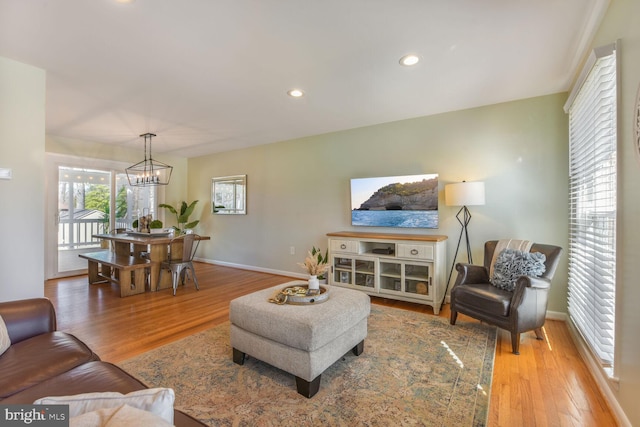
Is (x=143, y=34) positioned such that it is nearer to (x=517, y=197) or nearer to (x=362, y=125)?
(x=362, y=125)

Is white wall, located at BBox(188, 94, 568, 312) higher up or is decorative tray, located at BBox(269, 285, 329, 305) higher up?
white wall, located at BBox(188, 94, 568, 312)

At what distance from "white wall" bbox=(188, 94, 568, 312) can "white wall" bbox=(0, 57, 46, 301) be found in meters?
3.17

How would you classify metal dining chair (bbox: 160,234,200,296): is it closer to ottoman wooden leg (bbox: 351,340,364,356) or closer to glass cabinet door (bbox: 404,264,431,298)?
ottoman wooden leg (bbox: 351,340,364,356)

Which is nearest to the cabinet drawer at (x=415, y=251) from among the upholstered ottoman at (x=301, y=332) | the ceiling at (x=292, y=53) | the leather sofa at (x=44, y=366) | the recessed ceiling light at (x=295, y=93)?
the upholstered ottoman at (x=301, y=332)

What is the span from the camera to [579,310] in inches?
98.7

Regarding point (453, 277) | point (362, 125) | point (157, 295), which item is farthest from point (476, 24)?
point (157, 295)

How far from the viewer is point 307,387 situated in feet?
5.86

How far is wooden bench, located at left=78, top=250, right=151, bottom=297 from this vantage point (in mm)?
3906

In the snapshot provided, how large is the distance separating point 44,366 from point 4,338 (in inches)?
15.0

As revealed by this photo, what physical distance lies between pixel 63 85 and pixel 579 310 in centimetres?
536

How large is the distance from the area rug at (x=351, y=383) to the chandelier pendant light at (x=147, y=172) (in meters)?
3.33

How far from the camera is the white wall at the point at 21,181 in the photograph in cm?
246

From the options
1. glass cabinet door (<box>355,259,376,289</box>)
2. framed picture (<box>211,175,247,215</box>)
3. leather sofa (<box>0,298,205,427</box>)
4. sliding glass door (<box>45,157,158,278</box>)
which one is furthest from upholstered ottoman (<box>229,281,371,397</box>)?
sliding glass door (<box>45,157,158,278</box>)

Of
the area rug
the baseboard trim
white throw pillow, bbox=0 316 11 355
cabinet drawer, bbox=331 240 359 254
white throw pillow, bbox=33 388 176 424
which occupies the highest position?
cabinet drawer, bbox=331 240 359 254
